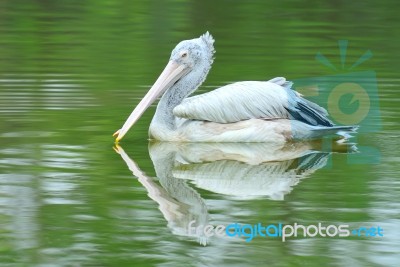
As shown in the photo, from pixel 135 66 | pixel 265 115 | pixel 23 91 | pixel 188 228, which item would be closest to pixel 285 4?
pixel 135 66

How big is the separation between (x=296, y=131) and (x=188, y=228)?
2362 millimetres

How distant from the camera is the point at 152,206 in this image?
6.44m

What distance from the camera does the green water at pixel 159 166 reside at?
18.5 feet

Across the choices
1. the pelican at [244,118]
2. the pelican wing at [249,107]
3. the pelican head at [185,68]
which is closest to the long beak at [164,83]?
the pelican head at [185,68]

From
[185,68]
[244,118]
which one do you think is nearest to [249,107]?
[244,118]

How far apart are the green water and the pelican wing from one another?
0.69 ft

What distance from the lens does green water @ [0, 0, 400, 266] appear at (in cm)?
562

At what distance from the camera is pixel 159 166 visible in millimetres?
7527

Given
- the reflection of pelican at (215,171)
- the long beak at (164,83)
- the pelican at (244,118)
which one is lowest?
the reflection of pelican at (215,171)

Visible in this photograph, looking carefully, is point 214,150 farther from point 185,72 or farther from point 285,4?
point 285,4

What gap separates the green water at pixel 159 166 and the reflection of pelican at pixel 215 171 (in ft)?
0.04

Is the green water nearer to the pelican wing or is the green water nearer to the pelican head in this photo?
the pelican wing

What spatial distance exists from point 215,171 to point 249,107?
0.99 metres

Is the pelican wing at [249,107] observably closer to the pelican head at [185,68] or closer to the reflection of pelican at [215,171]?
the reflection of pelican at [215,171]
